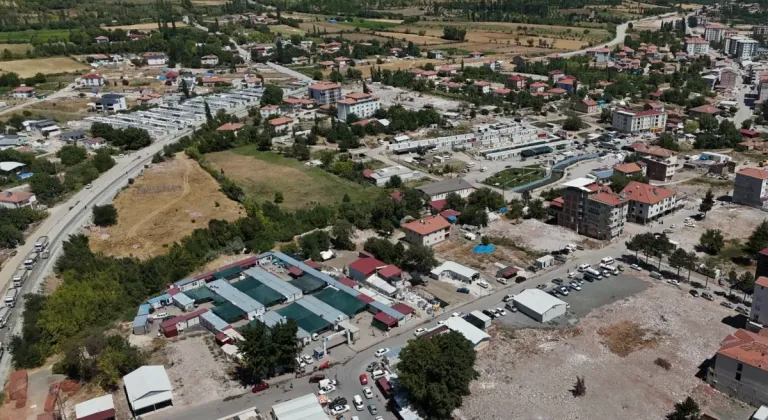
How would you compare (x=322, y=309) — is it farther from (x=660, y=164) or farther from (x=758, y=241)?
(x=660, y=164)

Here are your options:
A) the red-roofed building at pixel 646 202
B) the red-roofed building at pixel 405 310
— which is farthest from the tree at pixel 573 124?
the red-roofed building at pixel 405 310

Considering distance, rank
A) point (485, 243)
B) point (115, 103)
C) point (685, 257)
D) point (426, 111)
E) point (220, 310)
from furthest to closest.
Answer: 1. point (115, 103)
2. point (426, 111)
3. point (485, 243)
4. point (685, 257)
5. point (220, 310)

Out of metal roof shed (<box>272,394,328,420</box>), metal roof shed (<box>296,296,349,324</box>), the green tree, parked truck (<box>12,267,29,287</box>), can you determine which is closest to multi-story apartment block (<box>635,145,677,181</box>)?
metal roof shed (<box>296,296,349,324</box>)

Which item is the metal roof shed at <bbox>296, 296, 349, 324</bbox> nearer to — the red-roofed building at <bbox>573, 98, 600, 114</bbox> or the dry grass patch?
the dry grass patch

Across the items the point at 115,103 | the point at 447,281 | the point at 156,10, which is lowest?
the point at 447,281

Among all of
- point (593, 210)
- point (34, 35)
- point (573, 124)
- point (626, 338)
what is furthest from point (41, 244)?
point (34, 35)

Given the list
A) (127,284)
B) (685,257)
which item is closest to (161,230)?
(127,284)

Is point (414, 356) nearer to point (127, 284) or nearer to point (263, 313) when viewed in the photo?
point (263, 313)

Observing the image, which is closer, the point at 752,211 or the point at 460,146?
the point at 752,211
